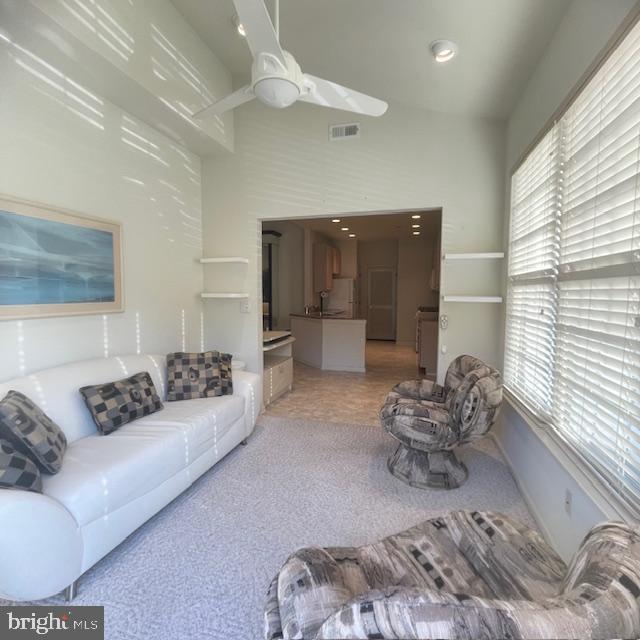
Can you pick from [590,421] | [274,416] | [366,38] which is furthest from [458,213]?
[274,416]

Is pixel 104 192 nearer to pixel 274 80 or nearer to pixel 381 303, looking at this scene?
pixel 274 80

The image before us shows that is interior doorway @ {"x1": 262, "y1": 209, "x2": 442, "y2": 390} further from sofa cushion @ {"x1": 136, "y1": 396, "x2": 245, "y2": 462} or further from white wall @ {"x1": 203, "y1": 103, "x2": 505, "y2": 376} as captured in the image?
sofa cushion @ {"x1": 136, "y1": 396, "x2": 245, "y2": 462}

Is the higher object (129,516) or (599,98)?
(599,98)

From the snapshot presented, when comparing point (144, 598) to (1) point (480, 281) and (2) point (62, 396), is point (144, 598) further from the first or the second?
(1) point (480, 281)

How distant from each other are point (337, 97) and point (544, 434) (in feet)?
7.60

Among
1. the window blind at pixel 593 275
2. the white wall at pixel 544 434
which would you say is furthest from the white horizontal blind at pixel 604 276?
the white wall at pixel 544 434

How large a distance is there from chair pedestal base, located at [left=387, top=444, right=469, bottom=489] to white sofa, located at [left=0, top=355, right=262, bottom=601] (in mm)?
1411

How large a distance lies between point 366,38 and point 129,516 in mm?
3533

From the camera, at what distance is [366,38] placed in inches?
105

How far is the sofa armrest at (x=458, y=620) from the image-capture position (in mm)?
617

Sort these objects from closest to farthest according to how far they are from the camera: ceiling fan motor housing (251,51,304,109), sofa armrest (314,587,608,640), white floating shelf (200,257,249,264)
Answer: sofa armrest (314,587,608,640) → ceiling fan motor housing (251,51,304,109) → white floating shelf (200,257,249,264)

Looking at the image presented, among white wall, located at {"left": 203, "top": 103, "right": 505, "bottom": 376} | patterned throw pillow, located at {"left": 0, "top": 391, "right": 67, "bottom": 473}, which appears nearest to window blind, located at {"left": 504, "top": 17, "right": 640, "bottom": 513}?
white wall, located at {"left": 203, "top": 103, "right": 505, "bottom": 376}

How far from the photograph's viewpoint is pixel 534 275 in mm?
2508

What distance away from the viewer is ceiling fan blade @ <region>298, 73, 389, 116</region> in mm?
1851
